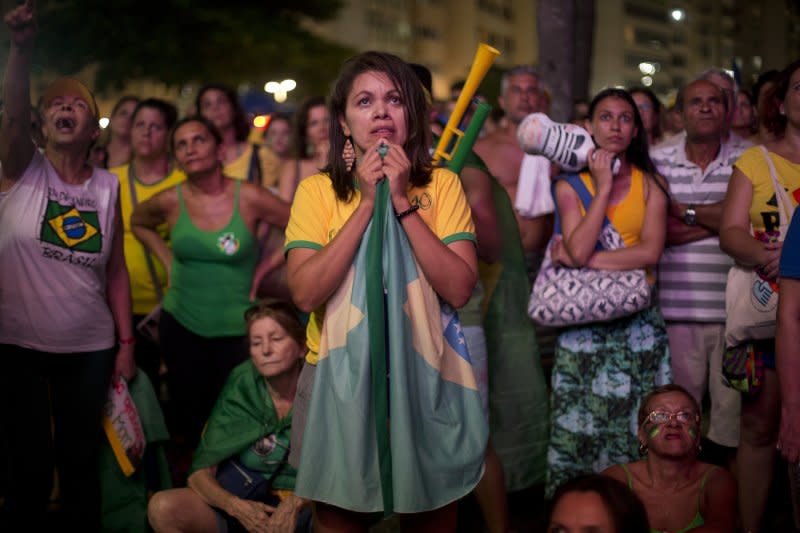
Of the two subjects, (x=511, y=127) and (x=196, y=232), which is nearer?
(x=196, y=232)

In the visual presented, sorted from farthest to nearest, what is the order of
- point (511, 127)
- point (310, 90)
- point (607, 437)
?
point (310, 90) → point (511, 127) → point (607, 437)

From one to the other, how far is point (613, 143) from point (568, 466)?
1478mm

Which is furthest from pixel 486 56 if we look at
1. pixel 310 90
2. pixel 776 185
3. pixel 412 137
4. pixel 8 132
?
pixel 310 90

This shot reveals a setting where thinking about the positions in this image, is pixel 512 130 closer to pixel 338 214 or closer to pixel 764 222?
pixel 764 222

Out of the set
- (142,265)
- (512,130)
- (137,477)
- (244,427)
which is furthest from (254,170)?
(244,427)

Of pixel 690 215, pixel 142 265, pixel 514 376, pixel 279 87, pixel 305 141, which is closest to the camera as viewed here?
pixel 690 215

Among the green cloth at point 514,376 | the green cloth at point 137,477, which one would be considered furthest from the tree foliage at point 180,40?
the green cloth at point 514,376

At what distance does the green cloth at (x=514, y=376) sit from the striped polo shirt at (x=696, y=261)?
2.32ft

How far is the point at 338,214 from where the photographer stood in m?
2.94

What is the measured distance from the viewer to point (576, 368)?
458cm

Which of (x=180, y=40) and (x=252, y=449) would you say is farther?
(x=180, y=40)

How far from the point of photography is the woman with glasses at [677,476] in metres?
3.62

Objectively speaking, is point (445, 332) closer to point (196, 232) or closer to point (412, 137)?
point (412, 137)

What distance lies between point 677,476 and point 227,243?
Result: 8.33 feet
